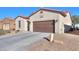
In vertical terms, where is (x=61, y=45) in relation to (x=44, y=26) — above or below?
below

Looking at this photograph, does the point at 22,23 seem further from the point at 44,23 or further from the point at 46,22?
the point at 46,22

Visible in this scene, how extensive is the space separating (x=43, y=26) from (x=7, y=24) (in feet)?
10.9

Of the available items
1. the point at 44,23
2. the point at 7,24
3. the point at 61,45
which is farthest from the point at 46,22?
the point at 61,45

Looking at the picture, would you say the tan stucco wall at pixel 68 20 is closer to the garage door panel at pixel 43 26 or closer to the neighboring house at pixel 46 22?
the neighboring house at pixel 46 22

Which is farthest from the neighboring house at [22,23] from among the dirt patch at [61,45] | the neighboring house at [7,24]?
the dirt patch at [61,45]

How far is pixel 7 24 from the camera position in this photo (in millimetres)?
10602

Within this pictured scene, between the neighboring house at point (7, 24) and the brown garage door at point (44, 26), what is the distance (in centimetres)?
240
